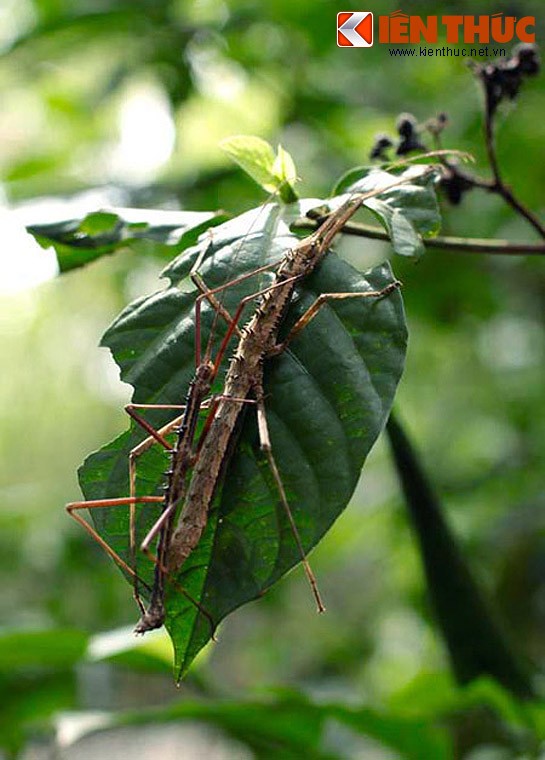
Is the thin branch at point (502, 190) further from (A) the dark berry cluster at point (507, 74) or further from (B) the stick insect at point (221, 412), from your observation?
(B) the stick insect at point (221, 412)

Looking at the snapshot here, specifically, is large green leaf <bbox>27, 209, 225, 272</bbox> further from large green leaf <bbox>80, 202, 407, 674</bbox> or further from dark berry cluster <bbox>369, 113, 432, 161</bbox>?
dark berry cluster <bbox>369, 113, 432, 161</bbox>

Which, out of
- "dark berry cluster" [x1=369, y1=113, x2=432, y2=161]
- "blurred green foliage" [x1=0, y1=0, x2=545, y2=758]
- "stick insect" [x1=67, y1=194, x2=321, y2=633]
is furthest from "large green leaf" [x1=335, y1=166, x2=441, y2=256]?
"blurred green foliage" [x1=0, y1=0, x2=545, y2=758]

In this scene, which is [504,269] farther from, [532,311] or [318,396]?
[318,396]

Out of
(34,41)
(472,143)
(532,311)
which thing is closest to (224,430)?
(472,143)

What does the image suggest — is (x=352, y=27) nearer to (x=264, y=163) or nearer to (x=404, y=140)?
(x=404, y=140)

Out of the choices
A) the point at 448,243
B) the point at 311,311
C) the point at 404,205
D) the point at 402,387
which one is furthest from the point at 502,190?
the point at 402,387

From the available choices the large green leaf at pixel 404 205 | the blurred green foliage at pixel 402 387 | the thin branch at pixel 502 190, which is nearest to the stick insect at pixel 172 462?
the large green leaf at pixel 404 205
